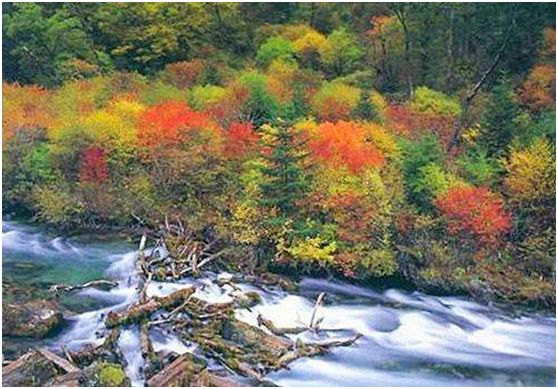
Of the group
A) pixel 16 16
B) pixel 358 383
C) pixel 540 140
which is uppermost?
pixel 16 16

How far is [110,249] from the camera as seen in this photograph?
30.8 feet

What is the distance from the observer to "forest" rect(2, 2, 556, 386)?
26.6ft

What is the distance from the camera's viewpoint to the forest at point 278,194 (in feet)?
26.6

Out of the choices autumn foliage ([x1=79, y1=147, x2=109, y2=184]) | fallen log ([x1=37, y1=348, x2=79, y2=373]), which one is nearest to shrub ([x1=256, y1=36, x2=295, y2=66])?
autumn foliage ([x1=79, y1=147, x2=109, y2=184])

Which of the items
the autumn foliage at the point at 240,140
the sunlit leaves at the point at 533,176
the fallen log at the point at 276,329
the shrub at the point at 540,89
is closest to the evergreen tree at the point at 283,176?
the autumn foliage at the point at 240,140

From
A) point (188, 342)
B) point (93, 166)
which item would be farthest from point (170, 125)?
point (188, 342)

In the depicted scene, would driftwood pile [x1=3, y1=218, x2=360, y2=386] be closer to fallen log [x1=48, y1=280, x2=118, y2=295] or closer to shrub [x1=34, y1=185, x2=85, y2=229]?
fallen log [x1=48, y1=280, x2=118, y2=295]

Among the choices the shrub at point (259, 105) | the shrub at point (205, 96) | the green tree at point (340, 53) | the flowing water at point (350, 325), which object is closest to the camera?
the flowing water at point (350, 325)

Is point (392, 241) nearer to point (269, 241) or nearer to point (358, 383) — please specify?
point (269, 241)

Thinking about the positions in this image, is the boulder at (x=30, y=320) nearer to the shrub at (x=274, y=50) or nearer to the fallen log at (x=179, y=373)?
the fallen log at (x=179, y=373)

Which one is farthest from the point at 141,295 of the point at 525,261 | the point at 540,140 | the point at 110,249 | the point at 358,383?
the point at 540,140

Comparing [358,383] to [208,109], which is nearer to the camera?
[358,383]

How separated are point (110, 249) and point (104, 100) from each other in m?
2.18

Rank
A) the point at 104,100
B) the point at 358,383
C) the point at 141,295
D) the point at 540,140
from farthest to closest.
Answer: the point at 104,100 → the point at 540,140 → the point at 141,295 → the point at 358,383
